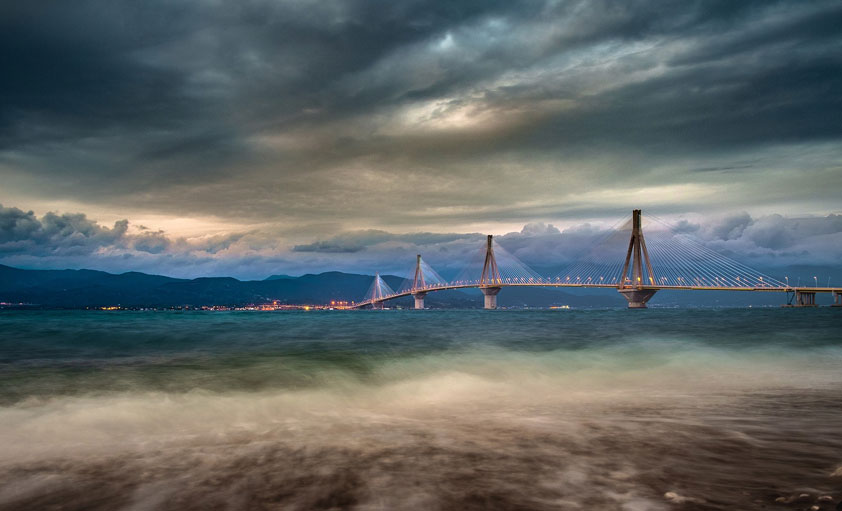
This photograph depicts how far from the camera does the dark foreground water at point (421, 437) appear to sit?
494 centimetres

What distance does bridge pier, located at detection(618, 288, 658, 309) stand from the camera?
88.0 m

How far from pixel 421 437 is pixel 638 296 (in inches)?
3572

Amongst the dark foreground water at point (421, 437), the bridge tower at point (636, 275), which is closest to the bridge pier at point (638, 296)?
the bridge tower at point (636, 275)

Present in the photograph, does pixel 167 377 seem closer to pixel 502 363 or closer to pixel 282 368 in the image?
pixel 282 368

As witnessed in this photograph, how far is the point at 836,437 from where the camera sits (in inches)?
268

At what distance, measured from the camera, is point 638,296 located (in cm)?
8906

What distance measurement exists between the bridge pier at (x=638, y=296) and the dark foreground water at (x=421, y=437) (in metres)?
75.2

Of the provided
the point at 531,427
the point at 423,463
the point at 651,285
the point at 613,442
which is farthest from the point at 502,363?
the point at 651,285

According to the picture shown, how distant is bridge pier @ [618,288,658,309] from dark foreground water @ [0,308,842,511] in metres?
75.2

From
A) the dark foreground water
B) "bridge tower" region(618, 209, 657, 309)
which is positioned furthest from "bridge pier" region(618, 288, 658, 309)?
the dark foreground water

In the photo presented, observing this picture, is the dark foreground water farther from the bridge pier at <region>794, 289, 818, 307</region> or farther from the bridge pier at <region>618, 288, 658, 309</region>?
the bridge pier at <region>794, 289, 818, 307</region>

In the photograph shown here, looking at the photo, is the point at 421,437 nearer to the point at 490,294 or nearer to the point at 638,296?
the point at 638,296

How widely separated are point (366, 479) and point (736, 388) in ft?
36.0

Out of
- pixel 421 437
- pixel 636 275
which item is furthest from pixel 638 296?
pixel 421 437
